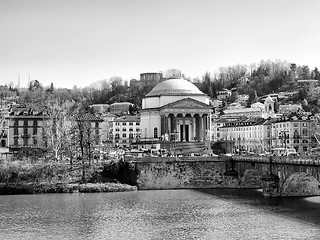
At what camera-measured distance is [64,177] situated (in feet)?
268

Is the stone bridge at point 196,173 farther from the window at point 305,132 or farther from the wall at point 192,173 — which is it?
the window at point 305,132

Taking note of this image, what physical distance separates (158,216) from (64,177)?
97.9 ft

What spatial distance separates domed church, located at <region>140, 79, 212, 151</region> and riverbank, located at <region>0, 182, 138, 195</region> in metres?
36.0

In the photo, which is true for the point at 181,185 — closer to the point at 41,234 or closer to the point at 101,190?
the point at 101,190

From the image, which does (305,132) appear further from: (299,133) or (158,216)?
(158,216)

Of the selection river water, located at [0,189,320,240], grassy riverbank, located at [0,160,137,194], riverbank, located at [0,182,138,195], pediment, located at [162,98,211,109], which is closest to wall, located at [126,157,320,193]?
grassy riverbank, located at [0,160,137,194]

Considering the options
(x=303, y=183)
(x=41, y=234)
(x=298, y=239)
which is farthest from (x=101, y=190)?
(x=298, y=239)

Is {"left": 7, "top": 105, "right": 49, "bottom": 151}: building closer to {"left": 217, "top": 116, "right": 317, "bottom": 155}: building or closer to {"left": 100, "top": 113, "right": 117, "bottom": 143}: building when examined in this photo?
{"left": 217, "top": 116, "right": 317, "bottom": 155}: building

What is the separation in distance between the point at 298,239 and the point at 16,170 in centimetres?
4769

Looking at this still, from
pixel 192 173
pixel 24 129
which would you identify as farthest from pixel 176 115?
pixel 192 173

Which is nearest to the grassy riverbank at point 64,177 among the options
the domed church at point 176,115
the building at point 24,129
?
the domed church at point 176,115

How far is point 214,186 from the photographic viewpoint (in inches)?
3268

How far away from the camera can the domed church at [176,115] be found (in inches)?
4577

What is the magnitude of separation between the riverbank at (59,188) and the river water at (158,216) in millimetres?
3281
